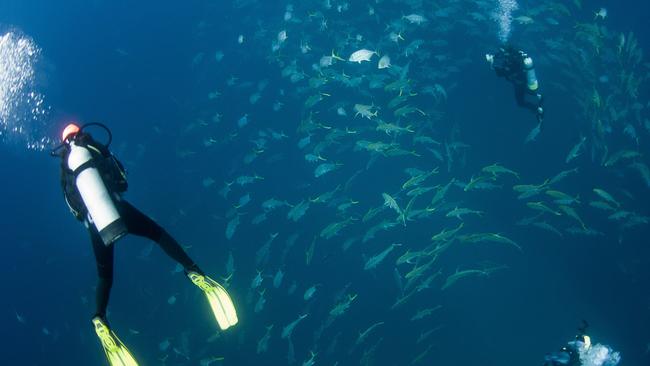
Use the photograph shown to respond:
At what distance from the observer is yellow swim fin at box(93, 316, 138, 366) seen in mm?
4070

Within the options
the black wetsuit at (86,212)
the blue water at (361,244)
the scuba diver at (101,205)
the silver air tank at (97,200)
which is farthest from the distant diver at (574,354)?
the silver air tank at (97,200)

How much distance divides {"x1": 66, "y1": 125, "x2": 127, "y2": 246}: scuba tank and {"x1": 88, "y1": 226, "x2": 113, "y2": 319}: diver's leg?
11.6 inches

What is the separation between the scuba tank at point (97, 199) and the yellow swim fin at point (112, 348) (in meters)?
0.81

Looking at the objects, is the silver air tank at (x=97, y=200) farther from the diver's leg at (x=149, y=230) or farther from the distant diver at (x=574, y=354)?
the distant diver at (x=574, y=354)

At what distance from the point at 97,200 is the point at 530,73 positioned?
27.8 ft

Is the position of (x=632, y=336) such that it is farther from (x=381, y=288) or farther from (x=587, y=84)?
(x=587, y=84)

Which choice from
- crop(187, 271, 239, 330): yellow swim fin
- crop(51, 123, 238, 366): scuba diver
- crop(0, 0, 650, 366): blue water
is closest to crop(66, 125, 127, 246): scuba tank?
crop(51, 123, 238, 366): scuba diver

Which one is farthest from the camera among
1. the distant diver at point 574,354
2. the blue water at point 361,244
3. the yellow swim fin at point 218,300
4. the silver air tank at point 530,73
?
the blue water at point 361,244

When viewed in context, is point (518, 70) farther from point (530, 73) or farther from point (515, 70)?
point (530, 73)

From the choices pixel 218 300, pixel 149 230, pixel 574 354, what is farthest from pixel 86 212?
pixel 574 354

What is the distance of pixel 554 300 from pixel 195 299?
12299mm

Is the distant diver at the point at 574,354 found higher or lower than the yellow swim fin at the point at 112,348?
lower

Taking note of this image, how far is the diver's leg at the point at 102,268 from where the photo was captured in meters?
4.31

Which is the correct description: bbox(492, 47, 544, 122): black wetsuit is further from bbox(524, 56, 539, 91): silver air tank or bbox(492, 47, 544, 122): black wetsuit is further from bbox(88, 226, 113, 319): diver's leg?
bbox(88, 226, 113, 319): diver's leg
